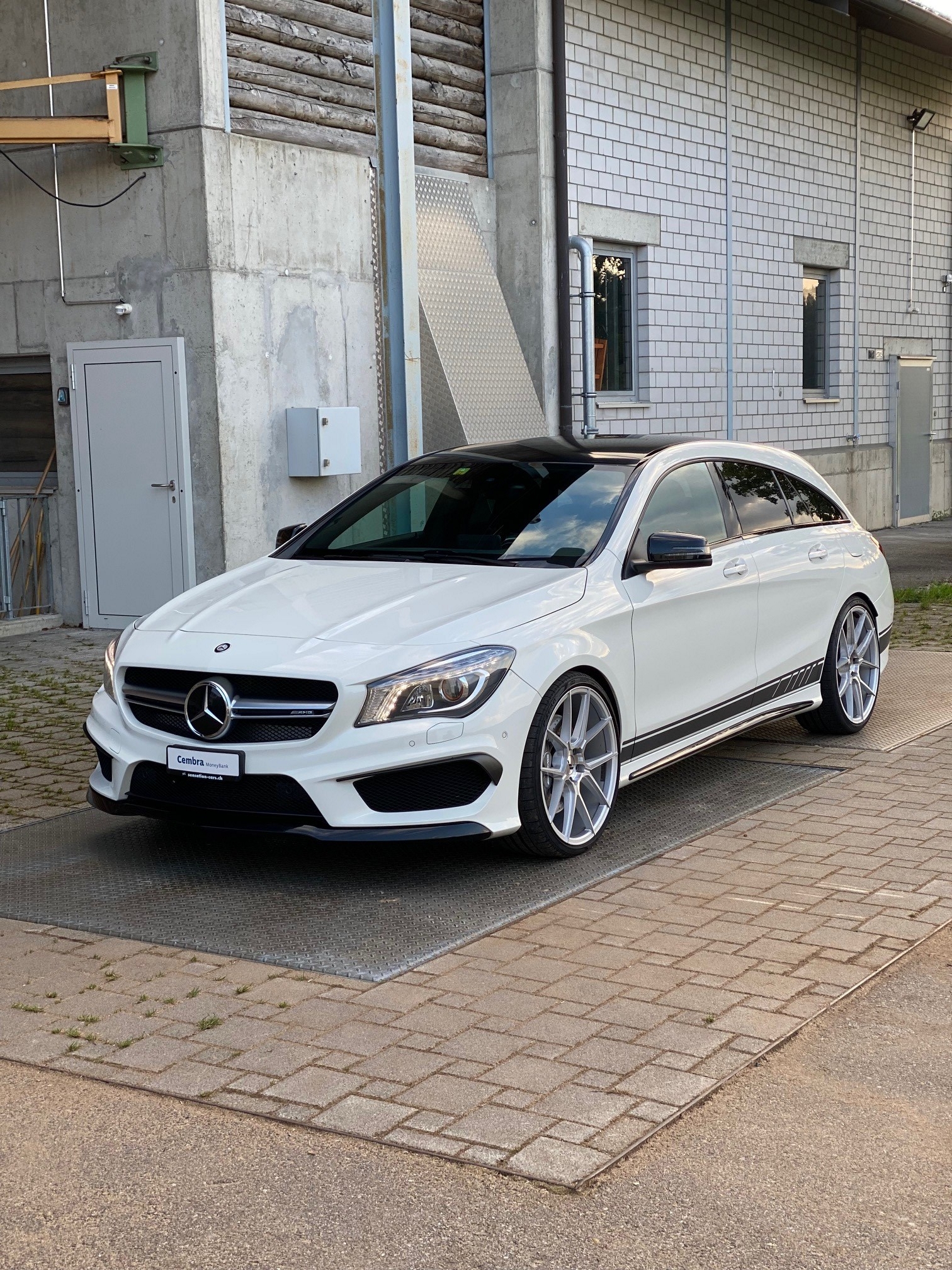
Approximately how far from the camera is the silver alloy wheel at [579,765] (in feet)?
19.7

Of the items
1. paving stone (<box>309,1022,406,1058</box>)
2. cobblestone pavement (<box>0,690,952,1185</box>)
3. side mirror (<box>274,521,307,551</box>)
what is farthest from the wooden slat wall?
paving stone (<box>309,1022,406,1058</box>)

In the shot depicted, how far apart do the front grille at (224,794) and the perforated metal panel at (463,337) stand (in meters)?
8.37

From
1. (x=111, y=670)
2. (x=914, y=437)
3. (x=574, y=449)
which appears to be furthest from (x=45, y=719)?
(x=914, y=437)

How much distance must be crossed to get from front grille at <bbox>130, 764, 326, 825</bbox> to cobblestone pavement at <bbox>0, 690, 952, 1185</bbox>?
65cm

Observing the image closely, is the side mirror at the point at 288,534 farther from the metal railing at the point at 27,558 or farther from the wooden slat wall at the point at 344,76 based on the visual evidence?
the metal railing at the point at 27,558

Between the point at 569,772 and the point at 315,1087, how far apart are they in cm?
222

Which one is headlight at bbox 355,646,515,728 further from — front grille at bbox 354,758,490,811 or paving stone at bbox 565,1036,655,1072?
paving stone at bbox 565,1036,655,1072

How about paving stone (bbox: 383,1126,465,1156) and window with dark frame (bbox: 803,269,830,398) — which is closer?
paving stone (bbox: 383,1126,465,1156)

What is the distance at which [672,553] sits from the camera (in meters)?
6.52

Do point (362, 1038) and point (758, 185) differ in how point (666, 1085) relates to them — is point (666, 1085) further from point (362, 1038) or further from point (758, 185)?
point (758, 185)

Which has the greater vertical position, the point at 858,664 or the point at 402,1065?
the point at 858,664

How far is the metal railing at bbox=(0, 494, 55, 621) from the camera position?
13.2 metres

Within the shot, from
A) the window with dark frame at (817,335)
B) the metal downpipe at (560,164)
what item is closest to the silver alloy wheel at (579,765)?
the metal downpipe at (560,164)

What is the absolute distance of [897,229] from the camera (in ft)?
77.0
